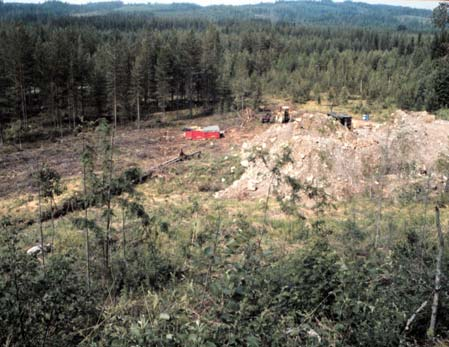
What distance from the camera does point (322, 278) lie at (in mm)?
4129

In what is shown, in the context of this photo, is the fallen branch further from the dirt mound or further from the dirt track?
the dirt mound

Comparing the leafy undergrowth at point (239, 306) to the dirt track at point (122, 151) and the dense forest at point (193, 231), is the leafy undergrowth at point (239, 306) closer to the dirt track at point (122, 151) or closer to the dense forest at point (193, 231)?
the dense forest at point (193, 231)

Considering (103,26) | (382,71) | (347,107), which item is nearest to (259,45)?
(382,71)

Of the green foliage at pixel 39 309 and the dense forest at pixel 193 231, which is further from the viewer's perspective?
the dense forest at pixel 193 231

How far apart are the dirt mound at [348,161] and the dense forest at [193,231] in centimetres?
31

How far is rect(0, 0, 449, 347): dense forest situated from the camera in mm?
3277

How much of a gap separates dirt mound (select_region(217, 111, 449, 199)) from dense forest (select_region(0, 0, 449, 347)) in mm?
312

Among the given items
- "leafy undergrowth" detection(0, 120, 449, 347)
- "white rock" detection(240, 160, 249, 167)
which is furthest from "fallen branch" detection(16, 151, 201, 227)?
"leafy undergrowth" detection(0, 120, 449, 347)

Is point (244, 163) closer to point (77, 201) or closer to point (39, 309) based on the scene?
point (77, 201)

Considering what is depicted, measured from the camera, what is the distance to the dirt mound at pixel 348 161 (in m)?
17.2

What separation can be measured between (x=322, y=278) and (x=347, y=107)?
152 ft

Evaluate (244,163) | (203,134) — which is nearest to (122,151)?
(203,134)

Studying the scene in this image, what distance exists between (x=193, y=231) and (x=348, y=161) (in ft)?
40.2

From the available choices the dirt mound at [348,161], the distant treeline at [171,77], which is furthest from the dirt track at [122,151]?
the dirt mound at [348,161]
